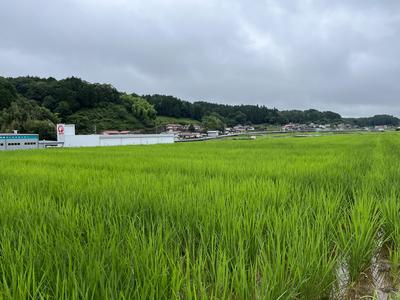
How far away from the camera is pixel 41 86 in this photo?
6988cm

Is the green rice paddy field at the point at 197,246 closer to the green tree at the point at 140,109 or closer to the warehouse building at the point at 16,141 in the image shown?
the warehouse building at the point at 16,141

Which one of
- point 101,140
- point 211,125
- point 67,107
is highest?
point 67,107

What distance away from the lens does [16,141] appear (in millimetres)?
36375

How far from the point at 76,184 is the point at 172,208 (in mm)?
2180

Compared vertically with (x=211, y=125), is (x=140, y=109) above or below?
above

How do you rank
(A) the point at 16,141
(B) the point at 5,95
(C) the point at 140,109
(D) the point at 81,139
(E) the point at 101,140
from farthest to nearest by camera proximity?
(C) the point at 140,109 < (B) the point at 5,95 < (E) the point at 101,140 < (D) the point at 81,139 < (A) the point at 16,141

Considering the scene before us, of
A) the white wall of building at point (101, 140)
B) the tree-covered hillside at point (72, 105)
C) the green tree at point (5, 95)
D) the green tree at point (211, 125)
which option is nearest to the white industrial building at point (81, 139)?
the white wall of building at point (101, 140)

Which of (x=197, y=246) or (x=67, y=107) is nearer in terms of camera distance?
(x=197, y=246)

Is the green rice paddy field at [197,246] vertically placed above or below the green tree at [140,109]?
below

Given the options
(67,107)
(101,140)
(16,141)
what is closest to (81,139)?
(101,140)

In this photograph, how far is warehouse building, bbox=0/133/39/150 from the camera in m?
35.4

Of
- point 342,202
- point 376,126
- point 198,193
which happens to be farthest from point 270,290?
point 376,126

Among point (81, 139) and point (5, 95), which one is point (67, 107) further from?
point (81, 139)

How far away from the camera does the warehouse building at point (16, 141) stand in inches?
1392
